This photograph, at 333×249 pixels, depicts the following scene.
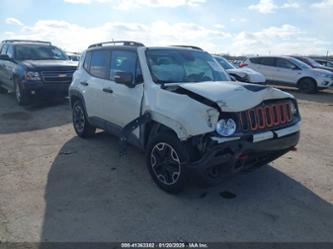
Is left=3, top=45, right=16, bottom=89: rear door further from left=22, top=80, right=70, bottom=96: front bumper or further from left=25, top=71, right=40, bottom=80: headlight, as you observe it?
left=22, top=80, right=70, bottom=96: front bumper

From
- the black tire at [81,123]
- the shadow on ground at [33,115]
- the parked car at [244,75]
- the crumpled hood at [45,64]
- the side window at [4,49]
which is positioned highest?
the side window at [4,49]

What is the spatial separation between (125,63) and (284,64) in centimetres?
1249

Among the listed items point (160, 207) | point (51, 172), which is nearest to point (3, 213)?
point (51, 172)

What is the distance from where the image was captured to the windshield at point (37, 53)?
11148mm

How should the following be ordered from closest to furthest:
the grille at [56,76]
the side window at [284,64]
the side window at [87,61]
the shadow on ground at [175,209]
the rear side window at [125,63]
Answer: the shadow on ground at [175,209] → the rear side window at [125,63] → the side window at [87,61] → the grille at [56,76] → the side window at [284,64]

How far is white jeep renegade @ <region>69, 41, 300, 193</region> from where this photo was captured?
3746 mm

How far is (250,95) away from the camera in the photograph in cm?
397

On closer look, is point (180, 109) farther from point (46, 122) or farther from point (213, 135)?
point (46, 122)

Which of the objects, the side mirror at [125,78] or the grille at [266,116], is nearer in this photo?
the grille at [266,116]

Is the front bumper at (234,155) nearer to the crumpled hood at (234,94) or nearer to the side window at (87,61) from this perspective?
the crumpled hood at (234,94)

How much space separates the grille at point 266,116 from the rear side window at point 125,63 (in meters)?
1.71

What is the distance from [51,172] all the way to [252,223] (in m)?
3.14

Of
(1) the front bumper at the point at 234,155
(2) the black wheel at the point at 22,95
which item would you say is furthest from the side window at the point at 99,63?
(2) the black wheel at the point at 22,95

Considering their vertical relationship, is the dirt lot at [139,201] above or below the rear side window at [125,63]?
below
